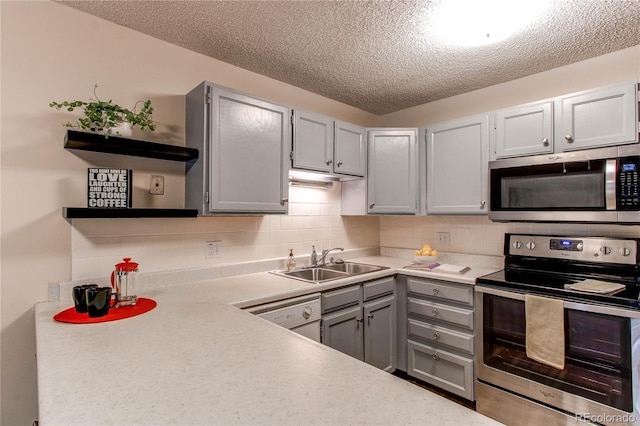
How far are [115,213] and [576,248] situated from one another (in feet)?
9.22

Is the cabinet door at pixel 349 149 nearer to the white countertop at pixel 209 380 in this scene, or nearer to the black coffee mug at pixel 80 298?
the white countertop at pixel 209 380

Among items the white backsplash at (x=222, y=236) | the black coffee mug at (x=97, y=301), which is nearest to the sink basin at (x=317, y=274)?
the white backsplash at (x=222, y=236)

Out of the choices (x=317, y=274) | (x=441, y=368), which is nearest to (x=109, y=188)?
(x=317, y=274)

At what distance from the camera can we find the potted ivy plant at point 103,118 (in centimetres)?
165

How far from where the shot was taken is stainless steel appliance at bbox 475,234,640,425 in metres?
1.66

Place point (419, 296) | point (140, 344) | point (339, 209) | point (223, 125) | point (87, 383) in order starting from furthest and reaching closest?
point (339, 209) → point (419, 296) → point (223, 125) → point (140, 344) → point (87, 383)

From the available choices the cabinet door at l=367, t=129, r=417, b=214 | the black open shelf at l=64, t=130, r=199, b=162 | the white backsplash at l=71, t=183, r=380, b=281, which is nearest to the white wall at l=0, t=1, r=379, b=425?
the white backsplash at l=71, t=183, r=380, b=281

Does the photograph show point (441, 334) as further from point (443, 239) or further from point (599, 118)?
point (599, 118)

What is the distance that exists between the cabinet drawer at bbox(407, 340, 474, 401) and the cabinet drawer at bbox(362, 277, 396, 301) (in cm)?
47

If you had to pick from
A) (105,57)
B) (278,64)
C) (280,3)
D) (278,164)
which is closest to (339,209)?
(278,164)

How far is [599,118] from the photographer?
2.04 metres

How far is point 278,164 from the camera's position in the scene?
228cm

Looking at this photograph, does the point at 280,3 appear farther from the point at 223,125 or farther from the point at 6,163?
the point at 6,163

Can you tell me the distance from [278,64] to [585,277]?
8.30 ft
